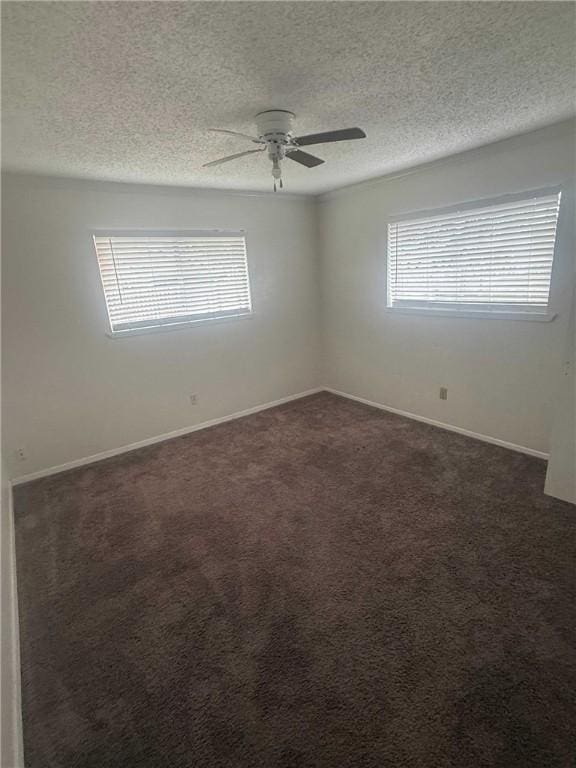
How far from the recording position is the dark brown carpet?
1.29m

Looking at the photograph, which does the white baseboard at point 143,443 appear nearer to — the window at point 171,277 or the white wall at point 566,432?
the window at point 171,277

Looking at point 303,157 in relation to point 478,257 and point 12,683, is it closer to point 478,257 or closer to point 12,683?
point 478,257

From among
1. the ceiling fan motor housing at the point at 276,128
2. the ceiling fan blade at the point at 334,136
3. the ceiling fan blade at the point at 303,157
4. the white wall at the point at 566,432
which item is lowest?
the white wall at the point at 566,432

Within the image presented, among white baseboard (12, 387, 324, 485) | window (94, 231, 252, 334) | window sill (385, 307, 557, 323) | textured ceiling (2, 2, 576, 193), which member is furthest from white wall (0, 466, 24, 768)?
window sill (385, 307, 557, 323)

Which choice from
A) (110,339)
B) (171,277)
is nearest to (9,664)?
(110,339)

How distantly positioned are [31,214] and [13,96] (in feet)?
4.76

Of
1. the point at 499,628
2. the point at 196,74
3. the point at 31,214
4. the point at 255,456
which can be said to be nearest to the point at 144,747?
the point at 499,628

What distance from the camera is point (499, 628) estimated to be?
1.63m

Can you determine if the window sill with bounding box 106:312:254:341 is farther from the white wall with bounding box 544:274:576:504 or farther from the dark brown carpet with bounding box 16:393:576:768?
the white wall with bounding box 544:274:576:504

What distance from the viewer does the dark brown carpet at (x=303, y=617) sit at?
129 cm

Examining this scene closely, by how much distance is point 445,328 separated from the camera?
3.43m

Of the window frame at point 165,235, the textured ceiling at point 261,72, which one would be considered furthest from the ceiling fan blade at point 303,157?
the window frame at point 165,235

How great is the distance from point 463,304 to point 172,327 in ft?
9.04

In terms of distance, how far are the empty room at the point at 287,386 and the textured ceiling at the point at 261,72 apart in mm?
16
